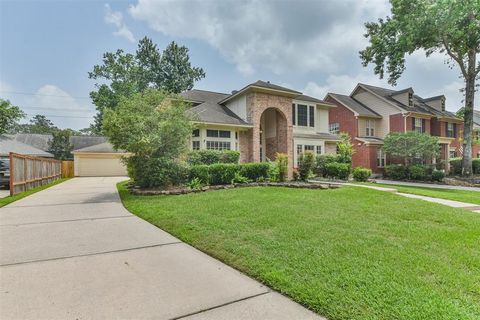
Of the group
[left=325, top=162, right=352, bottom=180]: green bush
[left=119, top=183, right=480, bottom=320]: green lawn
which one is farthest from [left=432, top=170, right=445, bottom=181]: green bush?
[left=119, top=183, right=480, bottom=320]: green lawn

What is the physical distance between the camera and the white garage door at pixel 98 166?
2600cm

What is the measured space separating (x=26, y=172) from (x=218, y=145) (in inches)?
389

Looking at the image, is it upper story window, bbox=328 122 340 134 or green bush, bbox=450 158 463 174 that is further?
upper story window, bbox=328 122 340 134

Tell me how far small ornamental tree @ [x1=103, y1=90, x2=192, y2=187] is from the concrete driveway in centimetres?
540

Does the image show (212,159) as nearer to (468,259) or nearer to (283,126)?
(283,126)

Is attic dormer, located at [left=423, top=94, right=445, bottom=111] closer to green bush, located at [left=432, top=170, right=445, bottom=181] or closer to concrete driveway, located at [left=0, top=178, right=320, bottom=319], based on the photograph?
green bush, located at [left=432, top=170, right=445, bottom=181]

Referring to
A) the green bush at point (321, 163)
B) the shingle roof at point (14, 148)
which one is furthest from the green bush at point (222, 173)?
the shingle roof at point (14, 148)

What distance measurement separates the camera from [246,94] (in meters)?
17.5

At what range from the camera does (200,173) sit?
11453 mm

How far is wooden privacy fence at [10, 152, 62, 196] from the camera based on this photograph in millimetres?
10808

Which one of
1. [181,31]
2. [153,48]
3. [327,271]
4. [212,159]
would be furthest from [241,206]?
[153,48]

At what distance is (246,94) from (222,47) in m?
4.88

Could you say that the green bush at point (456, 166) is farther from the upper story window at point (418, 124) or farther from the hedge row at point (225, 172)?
the hedge row at point (225, 172)

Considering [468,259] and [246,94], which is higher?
[246,94]
